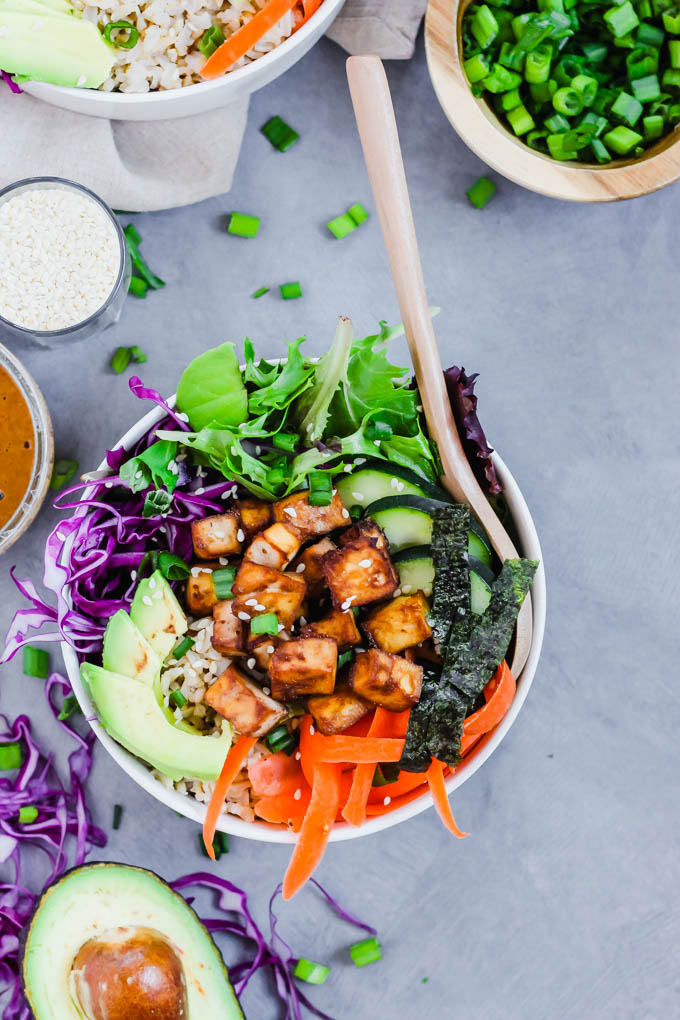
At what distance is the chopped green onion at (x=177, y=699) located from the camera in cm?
168

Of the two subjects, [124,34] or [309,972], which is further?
[309,972]

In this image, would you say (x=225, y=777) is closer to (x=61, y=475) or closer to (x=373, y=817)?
(x=373, y=817)

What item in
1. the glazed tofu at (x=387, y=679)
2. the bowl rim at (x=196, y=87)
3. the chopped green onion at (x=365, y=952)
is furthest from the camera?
the chopped green onion at (x=365, y=952)

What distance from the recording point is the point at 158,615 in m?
1.68

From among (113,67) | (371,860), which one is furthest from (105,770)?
(113,67)

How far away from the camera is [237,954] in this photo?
2.12 m

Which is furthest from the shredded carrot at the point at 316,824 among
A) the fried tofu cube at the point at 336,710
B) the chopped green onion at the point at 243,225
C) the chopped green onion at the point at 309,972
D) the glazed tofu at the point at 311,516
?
the chopped green onion at the point at 243,225

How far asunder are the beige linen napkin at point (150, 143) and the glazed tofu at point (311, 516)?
891 millimetres

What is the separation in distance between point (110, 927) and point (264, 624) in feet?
2.35

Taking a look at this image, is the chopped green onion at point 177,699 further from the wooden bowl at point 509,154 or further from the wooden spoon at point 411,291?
the wooden bowl at point 509,154

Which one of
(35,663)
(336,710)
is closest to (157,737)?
(336,710)

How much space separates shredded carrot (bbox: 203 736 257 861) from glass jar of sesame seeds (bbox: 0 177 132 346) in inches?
38.8

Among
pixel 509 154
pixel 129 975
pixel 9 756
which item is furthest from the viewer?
pixel 9 756

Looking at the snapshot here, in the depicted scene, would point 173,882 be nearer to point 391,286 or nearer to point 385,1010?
point 385,1010
